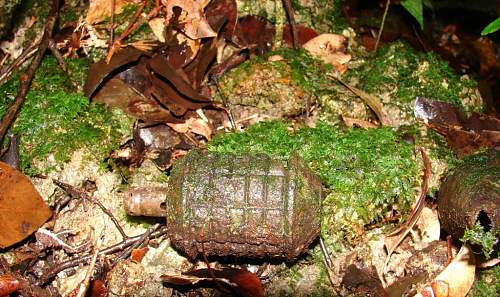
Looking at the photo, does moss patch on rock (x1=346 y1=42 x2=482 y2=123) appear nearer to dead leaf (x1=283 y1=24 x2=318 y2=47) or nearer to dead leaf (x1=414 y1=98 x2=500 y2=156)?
Answer: dead leaf (x1=414 y1=98 x2=500 y2=156)

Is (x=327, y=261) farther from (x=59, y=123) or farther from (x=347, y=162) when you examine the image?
(x=59, y=123)

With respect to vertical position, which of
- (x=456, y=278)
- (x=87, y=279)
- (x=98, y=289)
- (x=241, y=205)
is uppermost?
(x=241, y=205)

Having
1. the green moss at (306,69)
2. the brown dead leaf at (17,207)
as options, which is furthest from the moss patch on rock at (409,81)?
the brown dead leaf at (17,207)

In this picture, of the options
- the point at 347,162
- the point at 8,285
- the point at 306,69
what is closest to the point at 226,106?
the point at 306,69

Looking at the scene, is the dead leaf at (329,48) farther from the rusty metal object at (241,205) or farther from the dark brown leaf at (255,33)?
the rusty metal object at (241,205)

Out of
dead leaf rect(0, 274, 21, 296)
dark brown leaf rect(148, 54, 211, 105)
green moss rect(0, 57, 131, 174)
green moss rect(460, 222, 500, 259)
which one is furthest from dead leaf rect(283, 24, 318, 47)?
dead leaf rect(0, 274, 21, 296)

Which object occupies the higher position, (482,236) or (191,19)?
(191,19)
